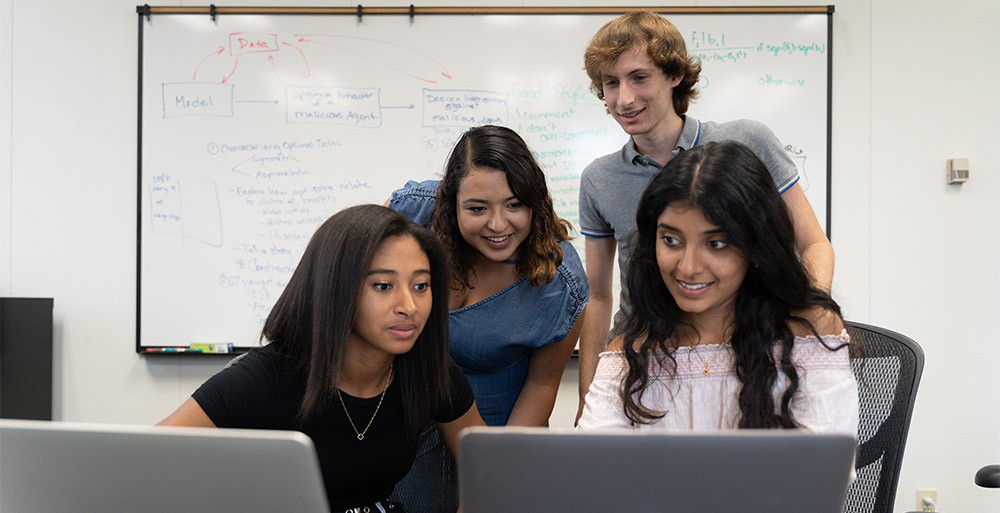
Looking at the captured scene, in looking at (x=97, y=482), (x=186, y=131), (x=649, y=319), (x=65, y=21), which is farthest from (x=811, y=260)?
(x=65, y=21)

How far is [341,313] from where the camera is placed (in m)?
1.12

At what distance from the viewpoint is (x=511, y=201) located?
1.39m

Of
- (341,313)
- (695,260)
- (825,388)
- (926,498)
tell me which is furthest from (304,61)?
(926,498)

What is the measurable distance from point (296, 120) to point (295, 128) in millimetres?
29

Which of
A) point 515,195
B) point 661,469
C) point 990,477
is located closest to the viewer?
point 661,469

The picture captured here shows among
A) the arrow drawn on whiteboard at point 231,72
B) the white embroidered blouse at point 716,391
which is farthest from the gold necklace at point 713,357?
the arrow drawn on whiteboard at point 231,72

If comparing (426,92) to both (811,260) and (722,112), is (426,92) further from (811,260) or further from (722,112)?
(811,260)

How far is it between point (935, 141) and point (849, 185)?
1.12 ft

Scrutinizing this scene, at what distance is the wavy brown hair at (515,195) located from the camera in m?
1.37

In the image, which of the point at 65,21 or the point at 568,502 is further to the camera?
the point at 65,21

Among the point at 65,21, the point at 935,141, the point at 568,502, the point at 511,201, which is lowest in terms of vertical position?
the point at 568,502

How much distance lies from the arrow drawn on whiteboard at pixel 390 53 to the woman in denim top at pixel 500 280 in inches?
40.5

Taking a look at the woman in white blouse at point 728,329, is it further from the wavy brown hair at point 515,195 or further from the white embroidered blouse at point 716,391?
the wavy brown hair at point 515,195

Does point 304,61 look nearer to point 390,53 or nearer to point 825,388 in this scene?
point 390,53
